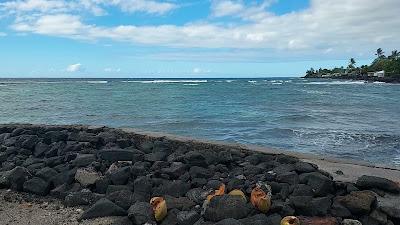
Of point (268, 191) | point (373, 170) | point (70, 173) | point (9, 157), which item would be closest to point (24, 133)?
point (9, 157)

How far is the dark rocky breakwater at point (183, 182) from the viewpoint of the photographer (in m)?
4.86

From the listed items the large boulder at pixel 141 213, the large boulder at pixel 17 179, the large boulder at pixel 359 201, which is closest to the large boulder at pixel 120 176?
the large boulder at pixel 141 213

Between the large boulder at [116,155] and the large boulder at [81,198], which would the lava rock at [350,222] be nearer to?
the large boulder at [81,198]

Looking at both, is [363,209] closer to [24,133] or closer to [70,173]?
[70,173]

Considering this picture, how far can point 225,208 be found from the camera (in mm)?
4715

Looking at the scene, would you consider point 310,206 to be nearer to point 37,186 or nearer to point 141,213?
point 141,213

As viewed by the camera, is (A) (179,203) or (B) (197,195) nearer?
(A) (179,203)

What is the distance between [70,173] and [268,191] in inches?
117

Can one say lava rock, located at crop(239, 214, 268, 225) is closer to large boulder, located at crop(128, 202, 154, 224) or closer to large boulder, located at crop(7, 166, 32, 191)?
large boulder, located at crop(128, 202, 154, 224)

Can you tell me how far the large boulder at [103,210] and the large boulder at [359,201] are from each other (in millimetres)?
2609

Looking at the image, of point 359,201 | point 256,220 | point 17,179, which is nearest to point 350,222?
point 359,201

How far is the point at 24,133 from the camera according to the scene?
9570 mm

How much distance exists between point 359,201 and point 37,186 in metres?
4.30

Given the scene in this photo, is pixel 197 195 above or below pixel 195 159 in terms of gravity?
below
